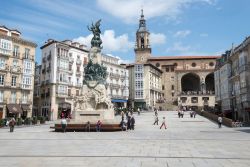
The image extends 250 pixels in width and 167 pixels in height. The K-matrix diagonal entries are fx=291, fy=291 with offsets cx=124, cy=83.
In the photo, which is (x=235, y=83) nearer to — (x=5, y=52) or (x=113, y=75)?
(x=113, y=75)

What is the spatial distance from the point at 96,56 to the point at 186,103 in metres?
67.9

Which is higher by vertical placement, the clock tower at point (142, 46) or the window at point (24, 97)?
the clock tower at point (142, 46)

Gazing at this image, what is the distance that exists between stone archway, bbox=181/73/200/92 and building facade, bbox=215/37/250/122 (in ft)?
136

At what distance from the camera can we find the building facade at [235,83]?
144ft

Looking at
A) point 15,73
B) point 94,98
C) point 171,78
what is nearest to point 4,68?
point 15,73

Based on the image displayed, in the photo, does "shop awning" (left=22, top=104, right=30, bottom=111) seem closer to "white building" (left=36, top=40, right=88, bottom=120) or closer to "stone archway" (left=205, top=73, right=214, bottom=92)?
"white building" (left=36, top=40, right=88, bottom=120)

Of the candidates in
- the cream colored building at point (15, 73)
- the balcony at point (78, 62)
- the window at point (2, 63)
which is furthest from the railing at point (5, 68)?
the balcony at point (78, 62)

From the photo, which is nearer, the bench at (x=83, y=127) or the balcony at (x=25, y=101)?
the bench at (x=83, y=127)

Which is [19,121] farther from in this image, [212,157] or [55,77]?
[212,157]

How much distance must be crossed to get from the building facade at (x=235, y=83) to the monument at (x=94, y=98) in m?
22.6

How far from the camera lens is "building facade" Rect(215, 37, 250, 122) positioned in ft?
144

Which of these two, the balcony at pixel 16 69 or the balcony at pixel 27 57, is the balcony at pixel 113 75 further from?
the balcony at pixel 16 69

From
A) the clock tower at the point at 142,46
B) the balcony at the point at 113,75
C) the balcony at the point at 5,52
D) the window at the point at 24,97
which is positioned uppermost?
the clock tower at the point at 142,46

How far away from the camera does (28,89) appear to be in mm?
55531
